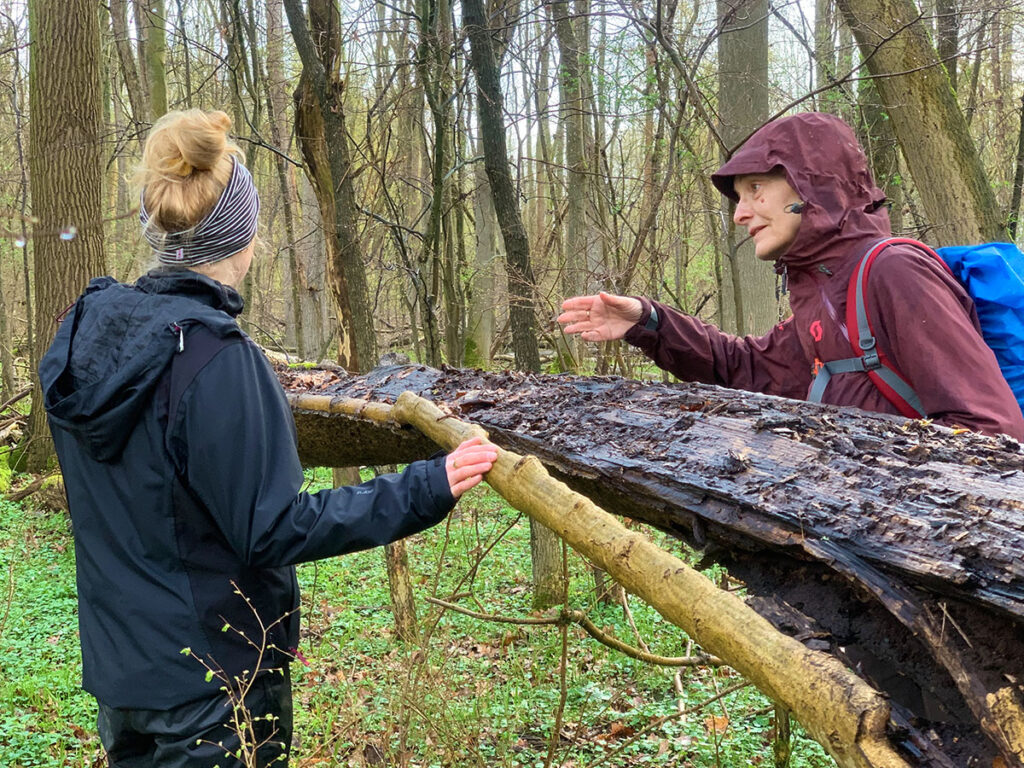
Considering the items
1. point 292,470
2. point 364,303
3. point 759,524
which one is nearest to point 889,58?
point 364,303

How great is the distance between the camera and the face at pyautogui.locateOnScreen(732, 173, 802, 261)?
8.49 feet

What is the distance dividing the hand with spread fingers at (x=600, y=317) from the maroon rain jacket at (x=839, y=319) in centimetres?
5

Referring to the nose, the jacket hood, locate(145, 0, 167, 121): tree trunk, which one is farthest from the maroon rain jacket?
locate(145, 0, 167, 121): tree trunk

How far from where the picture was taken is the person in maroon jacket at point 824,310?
6.72ft

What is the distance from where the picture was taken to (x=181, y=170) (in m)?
1.85

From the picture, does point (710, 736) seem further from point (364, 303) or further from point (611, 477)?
point (364, 303)

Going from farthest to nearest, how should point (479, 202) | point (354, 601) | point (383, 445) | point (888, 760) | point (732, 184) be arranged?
point (479, 202)
point (354, 601)
point (383, 445)
point (732, 184)
point (888, 760)

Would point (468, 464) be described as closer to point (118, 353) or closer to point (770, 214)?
point (118, 353)

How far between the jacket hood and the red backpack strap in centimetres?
177

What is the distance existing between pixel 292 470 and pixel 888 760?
128cm

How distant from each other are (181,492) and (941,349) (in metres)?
1.98

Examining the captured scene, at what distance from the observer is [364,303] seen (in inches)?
210

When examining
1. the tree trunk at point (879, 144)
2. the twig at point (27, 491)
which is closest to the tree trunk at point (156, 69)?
the twig at point (27, 491)

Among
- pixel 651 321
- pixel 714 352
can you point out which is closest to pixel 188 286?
pixel 651 321
